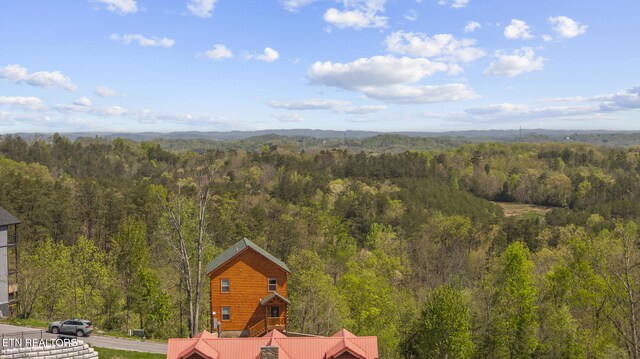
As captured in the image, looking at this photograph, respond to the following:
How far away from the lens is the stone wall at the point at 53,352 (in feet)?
87.9

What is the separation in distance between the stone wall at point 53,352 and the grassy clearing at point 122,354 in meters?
2.68

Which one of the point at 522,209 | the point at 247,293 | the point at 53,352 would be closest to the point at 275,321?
the point at 247,293

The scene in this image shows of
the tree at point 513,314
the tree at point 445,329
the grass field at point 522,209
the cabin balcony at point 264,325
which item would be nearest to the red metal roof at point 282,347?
the tree at point 445,329

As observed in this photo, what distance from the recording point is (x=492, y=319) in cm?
3947

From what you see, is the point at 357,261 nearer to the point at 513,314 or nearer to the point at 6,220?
the point at 513,314

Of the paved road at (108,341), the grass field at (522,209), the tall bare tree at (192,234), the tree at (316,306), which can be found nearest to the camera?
the paved road at (108,341)

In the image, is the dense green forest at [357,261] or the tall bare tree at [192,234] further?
the dense green forest at [357,261]

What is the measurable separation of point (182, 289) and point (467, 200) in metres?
115

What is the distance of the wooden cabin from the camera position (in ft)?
155

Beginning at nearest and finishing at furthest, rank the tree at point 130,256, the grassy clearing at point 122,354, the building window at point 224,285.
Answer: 1. the grassy clearing at point 122,354
2. the building window at point 224,285
3. the tree at point 130,256

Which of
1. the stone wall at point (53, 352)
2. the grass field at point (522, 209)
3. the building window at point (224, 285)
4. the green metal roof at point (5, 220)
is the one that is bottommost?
the grass field at point (522, 209)

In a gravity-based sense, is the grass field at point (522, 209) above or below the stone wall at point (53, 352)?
below

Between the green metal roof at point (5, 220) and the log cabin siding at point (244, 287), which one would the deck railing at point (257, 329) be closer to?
the log cabin siding at point (244, 287)

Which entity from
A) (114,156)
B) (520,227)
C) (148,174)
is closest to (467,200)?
(520,227)
